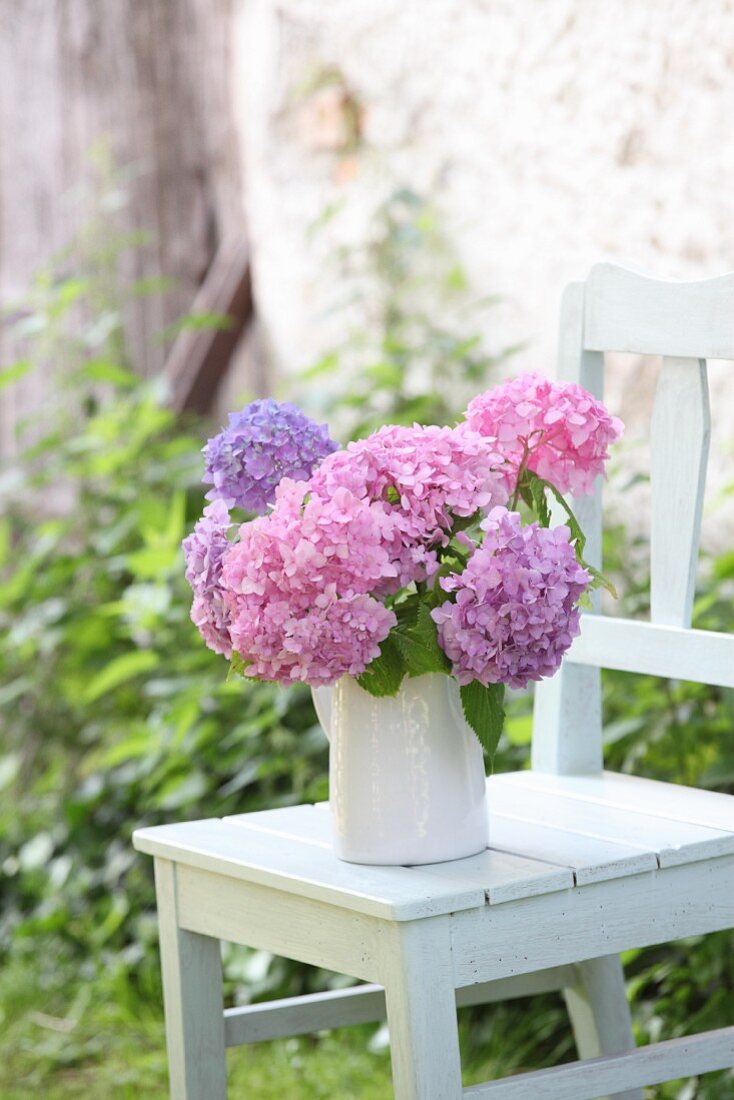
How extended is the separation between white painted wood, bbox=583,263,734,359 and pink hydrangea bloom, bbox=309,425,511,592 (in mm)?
391

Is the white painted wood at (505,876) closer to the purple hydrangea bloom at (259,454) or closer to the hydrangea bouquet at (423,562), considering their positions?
the hydrangea bouquet at (423,562)

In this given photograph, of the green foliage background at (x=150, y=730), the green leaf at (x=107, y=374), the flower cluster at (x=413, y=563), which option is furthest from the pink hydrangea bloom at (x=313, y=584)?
the green leaf at (x=107, y=374)

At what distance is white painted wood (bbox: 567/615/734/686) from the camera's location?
1.54 metres

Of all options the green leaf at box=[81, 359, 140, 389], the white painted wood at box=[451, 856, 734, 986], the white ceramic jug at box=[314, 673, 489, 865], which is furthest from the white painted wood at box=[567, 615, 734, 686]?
Result: the green leaf at box=[81, 359, 140, 389]

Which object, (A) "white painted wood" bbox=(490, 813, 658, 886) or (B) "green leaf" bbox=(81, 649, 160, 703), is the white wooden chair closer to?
(A) "white painted wood" bbox=(490, 813, 658, 886)

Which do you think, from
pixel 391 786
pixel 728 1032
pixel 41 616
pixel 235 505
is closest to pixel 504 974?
pixel 391 786

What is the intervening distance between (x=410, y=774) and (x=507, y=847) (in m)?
0.13

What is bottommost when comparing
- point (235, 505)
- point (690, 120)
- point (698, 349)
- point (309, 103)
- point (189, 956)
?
point (189, 956)

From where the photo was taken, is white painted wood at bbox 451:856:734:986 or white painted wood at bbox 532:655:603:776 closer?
white painted wood at bbox 451:856:734:986

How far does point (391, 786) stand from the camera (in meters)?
1.31

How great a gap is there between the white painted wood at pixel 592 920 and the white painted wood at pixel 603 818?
2 cm

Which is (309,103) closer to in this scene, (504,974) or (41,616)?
(41,616)

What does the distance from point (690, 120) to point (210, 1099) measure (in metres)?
1.47

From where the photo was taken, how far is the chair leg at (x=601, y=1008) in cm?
174
